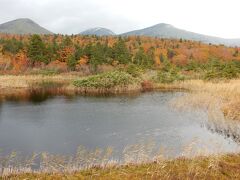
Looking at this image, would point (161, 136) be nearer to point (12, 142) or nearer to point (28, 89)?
point (12, 142)

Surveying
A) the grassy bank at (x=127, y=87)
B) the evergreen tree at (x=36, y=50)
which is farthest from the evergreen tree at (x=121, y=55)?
the grassy bank at (x=127, y=87)

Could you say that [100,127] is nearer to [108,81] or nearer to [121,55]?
[108,81]

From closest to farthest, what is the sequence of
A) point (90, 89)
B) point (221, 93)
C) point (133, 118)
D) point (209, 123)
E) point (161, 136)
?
point (161, 136) → point (209, 123) → point (133, 118) → point (221, 93) → point (90, 89)

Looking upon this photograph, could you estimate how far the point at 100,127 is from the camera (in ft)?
66.5

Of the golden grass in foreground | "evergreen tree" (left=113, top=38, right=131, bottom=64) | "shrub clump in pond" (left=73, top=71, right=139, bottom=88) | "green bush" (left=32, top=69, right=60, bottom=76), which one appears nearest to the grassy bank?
"shrub clump in pond" (left=73, top=71, right=139, bottom=88)

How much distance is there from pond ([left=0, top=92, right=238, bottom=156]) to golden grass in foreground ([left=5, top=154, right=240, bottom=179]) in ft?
6.81

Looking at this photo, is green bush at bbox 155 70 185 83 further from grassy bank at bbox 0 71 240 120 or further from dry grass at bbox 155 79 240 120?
dry grass at bbox 155 79 240 120

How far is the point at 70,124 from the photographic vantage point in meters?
21.4

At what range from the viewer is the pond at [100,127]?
1608cm

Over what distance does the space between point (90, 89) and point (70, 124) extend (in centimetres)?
1887

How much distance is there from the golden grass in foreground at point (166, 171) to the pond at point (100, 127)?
208 cm

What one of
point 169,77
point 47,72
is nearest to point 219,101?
point 169,77

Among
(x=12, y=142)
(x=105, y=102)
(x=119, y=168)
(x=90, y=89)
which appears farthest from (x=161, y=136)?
(x=90, y=89)

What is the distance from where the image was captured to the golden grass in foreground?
1024 centimetres
